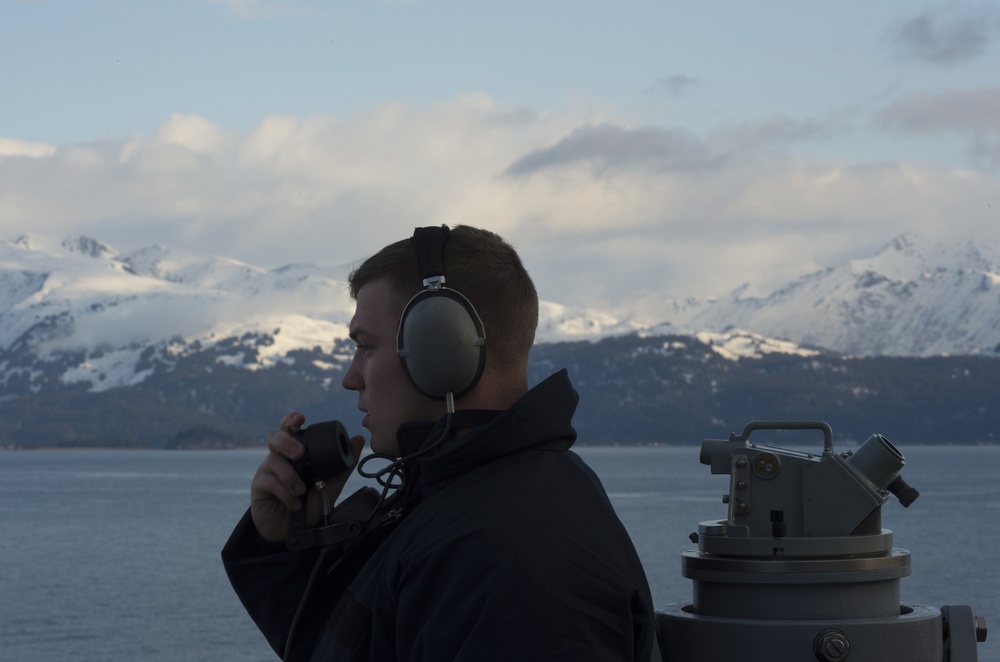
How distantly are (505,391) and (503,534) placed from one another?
2.21 ft

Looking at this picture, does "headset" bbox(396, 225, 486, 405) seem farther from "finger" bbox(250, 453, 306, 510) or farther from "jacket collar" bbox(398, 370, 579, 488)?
"finger" bbox(250, 453, 306, 510)

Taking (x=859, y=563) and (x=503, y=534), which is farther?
(x=859, y=563)

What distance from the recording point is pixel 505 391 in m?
3.56

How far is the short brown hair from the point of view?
3.55m

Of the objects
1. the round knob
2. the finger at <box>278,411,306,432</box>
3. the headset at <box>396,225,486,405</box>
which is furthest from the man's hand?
the round knob

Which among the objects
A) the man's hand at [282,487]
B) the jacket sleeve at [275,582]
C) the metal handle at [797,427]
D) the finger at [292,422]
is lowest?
the jacket sleeve at [275,582]

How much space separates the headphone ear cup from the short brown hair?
0.07 m

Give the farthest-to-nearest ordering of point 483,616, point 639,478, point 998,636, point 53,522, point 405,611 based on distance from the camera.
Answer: point 639,478 → point 53,522 → point 998,636 → point 405,611 → point 483,616

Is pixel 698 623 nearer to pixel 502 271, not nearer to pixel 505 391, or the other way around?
pixel 505 391

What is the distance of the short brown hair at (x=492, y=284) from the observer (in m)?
3.55

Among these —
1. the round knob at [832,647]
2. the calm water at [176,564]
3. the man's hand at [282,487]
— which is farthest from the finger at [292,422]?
the calm water at [176,564]

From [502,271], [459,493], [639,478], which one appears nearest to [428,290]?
[502,271]

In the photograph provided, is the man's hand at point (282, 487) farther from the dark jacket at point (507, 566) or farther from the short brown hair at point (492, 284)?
the short brown hair at point (492, 284)

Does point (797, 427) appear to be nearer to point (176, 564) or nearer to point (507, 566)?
point (507, 566)
